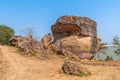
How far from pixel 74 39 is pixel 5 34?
440 inches

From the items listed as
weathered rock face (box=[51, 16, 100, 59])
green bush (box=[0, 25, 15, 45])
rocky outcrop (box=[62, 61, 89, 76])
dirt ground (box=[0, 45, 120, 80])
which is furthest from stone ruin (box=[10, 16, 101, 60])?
green bush (box=[0, 25, 15, 45])

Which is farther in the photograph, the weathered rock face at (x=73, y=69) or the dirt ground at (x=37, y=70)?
the weathered rock face at (x=73, y=69)

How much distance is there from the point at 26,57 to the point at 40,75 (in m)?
3.59

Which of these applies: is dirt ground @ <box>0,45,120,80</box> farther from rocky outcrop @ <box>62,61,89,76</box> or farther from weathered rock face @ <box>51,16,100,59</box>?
weathered rock face @ <box>51,16,100,59</box>

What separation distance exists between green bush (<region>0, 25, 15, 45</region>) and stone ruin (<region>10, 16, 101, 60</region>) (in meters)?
7.42

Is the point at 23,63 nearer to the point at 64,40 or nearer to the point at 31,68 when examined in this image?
the point at 31,68

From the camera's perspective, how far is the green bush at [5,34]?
87.1 ft

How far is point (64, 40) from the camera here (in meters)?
19.1

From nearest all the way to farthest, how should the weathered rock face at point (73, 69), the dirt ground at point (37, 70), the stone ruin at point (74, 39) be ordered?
the dirt ground at point (37, 70) < the weathered rock face at point (73, 69) < the stone ruin at point (74, 39)

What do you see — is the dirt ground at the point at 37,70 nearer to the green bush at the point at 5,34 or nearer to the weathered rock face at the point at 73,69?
the weathered rock face at the point at 73,69

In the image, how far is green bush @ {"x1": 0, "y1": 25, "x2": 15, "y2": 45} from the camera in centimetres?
2656

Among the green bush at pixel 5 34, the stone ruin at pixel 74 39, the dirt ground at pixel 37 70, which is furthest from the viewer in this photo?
the green bush at pixel 5 34

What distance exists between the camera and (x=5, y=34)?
27062mm

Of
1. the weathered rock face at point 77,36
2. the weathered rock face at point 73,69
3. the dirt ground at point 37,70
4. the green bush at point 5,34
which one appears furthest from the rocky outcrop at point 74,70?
the green bush at point 5,34
